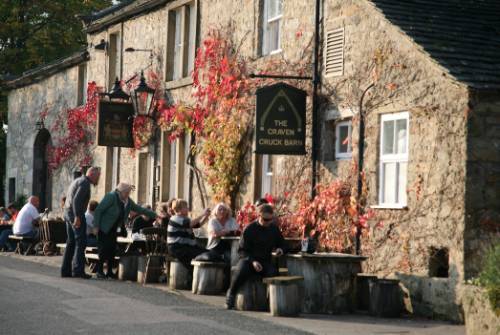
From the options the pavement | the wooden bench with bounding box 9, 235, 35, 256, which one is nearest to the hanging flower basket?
the wooden bench with bounding box 9, 235, 35, 256

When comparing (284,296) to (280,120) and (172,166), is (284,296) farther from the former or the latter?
(172,166)

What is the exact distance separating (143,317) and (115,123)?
12.1 metres

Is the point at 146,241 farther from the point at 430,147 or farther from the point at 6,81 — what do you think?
the point at 6,81

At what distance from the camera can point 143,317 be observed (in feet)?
41.1

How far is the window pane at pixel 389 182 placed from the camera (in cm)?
1544

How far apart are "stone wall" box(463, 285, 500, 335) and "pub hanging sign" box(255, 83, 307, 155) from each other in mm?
5782

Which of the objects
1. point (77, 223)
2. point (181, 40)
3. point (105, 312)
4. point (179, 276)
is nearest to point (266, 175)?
point (179, 276)

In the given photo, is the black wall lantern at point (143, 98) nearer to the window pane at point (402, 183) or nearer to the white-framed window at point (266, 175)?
the white-framed window at point (266, 175)

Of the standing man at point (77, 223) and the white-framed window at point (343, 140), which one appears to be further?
the standing man at point (77, 223)

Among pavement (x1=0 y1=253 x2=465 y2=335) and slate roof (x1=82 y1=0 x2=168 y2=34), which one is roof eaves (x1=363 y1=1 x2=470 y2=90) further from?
slate roof (x1=82 y1=0 x2=168 y2=34)

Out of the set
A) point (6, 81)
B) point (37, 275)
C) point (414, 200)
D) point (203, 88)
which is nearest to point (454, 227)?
point (414, 200)

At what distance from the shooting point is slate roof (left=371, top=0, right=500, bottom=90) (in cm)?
1409

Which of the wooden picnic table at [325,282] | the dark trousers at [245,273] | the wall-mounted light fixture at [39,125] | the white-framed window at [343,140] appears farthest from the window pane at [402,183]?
the wall-mounted light fixture at [39,125]

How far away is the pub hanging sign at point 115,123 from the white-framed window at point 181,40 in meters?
1.30
